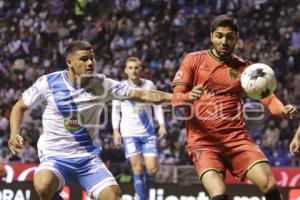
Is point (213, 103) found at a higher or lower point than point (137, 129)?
higher

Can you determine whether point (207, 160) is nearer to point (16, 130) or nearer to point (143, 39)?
point (16, 130)

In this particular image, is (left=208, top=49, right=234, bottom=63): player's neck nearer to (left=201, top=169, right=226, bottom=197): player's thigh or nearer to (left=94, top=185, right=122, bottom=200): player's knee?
(left=201, top=169, right=226, bottom=197): player's thigh

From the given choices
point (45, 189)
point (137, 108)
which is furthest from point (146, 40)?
point (45, 189)

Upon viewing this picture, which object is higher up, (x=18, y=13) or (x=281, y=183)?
(x=18, y=13)

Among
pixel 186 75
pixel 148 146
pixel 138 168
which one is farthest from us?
pixel 148 146

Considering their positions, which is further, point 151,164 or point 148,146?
point 148,146

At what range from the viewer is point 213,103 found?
741cm

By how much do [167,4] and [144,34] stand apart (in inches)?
64.2

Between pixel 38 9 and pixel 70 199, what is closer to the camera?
pixel 70 199

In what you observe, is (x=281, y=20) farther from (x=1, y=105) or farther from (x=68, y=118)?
(x=68, y=118)

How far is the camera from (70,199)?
11203 mm

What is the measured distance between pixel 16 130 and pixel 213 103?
1928 mm

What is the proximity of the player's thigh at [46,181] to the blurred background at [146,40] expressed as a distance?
10159mm

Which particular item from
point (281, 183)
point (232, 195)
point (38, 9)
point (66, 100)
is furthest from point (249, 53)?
point (66, 100)
